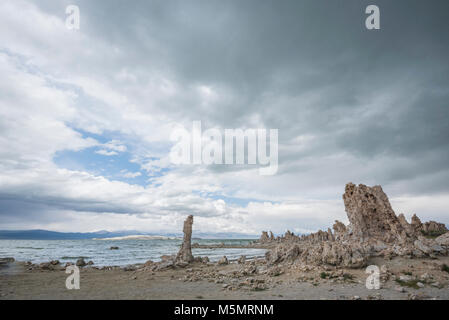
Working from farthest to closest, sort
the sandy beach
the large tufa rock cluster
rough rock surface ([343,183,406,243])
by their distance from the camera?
rough rock surface ([343,183,406,243])
the large tufa rock cluster
the sandy beach

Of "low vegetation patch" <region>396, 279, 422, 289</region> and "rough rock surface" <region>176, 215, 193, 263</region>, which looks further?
"rough rock surface" <region>176, 215, 193, 263</region>

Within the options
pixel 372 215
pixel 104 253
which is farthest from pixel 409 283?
pixel 104 253

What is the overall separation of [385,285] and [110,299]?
807 inches

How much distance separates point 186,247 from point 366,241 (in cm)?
2660

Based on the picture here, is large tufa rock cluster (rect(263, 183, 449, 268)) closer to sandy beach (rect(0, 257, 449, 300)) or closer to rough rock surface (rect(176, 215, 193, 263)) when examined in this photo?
sandy beach (rect(0, 257, 449, 300))

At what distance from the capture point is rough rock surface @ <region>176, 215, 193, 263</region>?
34469 mm

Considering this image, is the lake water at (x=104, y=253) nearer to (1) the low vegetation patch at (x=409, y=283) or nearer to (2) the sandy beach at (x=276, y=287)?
(2) the sandy beach at (x=276, y=287)

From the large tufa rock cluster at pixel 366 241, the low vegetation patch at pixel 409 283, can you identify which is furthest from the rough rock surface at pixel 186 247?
the low vegetation patch at pixel 409 283

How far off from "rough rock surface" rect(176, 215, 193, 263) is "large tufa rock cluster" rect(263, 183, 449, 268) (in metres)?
12.5

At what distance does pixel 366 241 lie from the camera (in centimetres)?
3131

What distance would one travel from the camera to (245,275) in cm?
2397

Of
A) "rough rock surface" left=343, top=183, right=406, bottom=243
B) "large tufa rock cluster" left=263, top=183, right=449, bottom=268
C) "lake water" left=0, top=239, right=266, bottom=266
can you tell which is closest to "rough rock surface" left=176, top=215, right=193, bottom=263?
"large tufa rock cluster" left=263, top=183, right=449, bottom=268
